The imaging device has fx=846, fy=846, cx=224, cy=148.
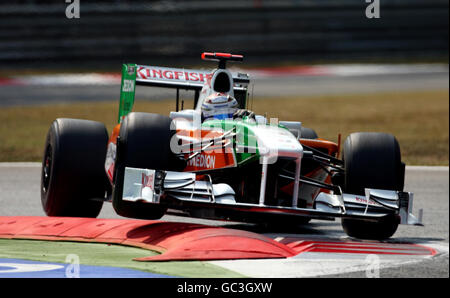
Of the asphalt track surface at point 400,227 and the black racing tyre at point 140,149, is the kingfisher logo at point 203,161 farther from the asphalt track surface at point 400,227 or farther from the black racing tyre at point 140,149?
the asphalt track surface at point 400,227

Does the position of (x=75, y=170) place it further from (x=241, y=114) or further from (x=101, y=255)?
(x=101, y=255)

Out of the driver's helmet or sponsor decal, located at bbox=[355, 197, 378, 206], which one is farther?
the driver's helmet

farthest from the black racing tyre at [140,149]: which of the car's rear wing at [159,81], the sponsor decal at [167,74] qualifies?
the sponsor decal at [167,74]

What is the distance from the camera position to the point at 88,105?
20.0 m

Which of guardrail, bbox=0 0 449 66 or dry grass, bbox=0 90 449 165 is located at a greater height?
guardrail, bbox=0 0 449 66

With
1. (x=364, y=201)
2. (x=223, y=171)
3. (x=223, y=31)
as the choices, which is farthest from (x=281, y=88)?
(x=364, y=201)

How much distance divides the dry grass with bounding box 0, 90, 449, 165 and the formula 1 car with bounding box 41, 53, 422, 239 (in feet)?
17.4

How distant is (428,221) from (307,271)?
330 cm

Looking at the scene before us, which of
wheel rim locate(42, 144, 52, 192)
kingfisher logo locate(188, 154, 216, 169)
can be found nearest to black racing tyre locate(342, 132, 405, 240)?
kingfisher logo locate(188, 154, 216, 169)

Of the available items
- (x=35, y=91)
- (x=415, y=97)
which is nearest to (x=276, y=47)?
(x=415, y=97)

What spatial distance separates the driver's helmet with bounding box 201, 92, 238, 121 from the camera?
7824 millimetres

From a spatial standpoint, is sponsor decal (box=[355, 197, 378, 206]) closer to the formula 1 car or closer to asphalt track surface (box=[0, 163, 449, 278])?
the formula 1 car

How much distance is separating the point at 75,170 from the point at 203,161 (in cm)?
125

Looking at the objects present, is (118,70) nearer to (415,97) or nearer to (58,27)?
(58,27)
